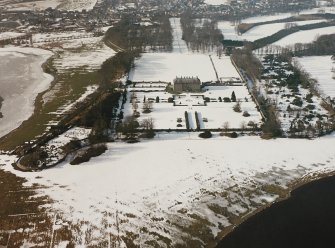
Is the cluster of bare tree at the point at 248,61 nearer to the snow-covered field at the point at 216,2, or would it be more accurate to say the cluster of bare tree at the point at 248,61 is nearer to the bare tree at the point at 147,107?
the bare tree at the point at 147,107

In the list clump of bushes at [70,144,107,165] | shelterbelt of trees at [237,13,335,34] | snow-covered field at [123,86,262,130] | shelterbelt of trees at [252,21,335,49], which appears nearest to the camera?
clump of bushes at [70,144,107,165]

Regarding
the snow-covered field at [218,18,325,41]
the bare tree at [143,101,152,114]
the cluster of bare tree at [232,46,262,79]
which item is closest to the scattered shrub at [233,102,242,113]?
the bare tree at [143,101,152,114]

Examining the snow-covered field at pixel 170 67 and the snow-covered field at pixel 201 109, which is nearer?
the snow-covered field at pixel 201 109

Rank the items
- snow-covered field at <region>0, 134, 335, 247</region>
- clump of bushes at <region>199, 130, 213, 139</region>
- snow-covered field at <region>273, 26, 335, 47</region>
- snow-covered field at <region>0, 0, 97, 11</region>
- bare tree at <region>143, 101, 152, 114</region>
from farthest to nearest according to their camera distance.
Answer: snow-covered field at <region>0, 0, 97, 11</region>, snow-covered field at <region>273, 26, 335, 47</region>, bare tree at <region>143, 101, 152, 114</region>, clump of bushes at <region>199, 130, 213, 139</region>, snow-covered field at <region>0, 134, 335, 247</region>

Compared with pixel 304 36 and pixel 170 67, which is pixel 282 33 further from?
pixel 170 67

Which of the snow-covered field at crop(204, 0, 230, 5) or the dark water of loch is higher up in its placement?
the snow-covered field at crop(204, 0, 230, 5)

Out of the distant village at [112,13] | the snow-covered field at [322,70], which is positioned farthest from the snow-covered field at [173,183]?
the distant village at [112,13]

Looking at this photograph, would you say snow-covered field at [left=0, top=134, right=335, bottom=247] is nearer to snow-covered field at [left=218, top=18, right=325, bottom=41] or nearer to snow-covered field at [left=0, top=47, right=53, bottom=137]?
snow-covered field at [left=0, top=47, right=53, bottom=137]

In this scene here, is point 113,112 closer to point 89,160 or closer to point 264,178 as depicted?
point 89,160
